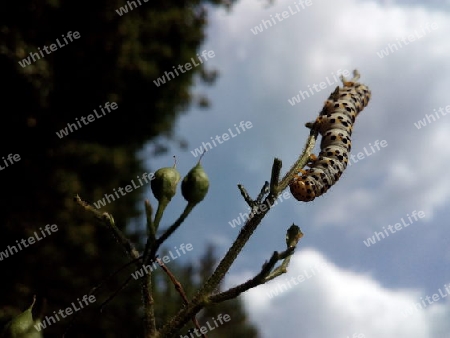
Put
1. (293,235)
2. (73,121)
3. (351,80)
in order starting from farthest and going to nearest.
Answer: (73,121), (351,80), (293,235)

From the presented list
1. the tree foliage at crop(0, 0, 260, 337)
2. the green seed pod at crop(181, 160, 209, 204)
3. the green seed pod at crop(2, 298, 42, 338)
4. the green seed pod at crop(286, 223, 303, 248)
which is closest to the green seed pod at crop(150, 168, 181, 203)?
the green seed pod at crop(181, 160, 209, 204)

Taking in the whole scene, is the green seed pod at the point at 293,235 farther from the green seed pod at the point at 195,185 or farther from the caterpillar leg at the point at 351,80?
the caterpillar leg at the point at 351,80

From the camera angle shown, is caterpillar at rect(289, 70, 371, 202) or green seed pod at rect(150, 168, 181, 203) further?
caterpillar at rect(289, 70, 371, 202)

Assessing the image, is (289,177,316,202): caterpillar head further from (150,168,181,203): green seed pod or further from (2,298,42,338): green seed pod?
(2,298,42,338): green seed pod

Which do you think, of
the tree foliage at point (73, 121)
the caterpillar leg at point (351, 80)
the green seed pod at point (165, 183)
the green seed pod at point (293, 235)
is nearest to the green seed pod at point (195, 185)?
the green seed pod at point (165, 183)

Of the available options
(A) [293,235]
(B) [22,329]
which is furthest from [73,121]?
(B) [22,329]

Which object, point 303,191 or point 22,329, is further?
point 303,191

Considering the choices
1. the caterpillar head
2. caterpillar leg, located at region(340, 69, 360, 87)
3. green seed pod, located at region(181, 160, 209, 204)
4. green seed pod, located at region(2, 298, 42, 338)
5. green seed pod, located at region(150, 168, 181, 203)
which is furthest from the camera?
caterpillar leg, located at region(340, 69, 360, 87)

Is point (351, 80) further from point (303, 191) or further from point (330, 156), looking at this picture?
point (303, 191)
